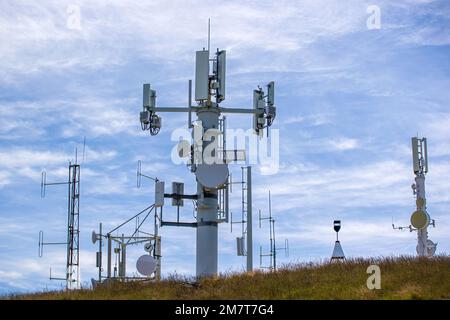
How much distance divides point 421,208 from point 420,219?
5.79ft

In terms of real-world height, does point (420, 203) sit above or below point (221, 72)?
below

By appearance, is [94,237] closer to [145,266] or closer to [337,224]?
[145,266]

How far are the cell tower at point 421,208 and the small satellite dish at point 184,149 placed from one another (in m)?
11.4

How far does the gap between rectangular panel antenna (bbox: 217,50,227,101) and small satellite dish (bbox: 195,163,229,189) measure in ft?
9.02

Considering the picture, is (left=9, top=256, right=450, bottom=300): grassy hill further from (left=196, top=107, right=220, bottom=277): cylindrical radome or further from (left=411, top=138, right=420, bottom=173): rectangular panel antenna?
(left=411, top=138, right=420, bottom=173): rectangular panel antenna

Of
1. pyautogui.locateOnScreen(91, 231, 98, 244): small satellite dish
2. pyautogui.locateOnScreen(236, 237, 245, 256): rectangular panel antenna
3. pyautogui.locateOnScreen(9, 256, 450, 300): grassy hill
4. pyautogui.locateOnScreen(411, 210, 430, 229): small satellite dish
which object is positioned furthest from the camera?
pyautogui.locateOnScreen(411, 210, 430, 229): small satellite dish

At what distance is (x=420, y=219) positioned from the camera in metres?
33.3

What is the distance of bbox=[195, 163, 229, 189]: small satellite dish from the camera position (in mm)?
27391

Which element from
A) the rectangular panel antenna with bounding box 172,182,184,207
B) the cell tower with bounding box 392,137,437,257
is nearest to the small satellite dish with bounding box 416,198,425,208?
the cell tower with bounding box 392,137,437,257

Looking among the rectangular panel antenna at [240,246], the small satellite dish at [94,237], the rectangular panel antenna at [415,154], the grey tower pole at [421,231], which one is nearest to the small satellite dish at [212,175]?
the rectangular panel antenna at [240,246]

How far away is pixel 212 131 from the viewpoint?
28109 millimetres

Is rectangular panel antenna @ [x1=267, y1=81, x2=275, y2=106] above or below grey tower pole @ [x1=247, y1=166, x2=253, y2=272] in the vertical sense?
above

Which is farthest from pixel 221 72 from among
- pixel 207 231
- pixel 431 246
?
pixel 431 246
